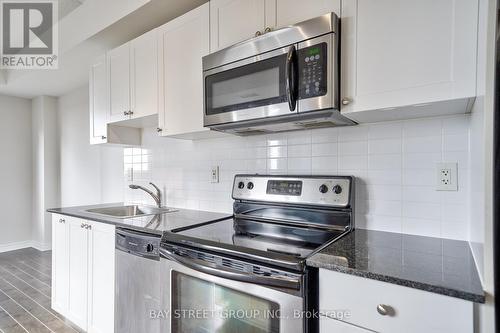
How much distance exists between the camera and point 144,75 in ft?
6.86

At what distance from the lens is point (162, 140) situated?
8.07 ft

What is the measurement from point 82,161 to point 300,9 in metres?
3.65

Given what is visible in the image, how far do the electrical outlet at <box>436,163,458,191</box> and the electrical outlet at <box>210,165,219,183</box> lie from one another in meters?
A: 1.34

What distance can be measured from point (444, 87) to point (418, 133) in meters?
0.34

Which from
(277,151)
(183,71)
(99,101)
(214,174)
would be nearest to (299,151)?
(277,151)

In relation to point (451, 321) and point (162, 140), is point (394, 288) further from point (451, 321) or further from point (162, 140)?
point (162, 140)

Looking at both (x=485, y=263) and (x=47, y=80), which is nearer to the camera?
(x=485, y=263)

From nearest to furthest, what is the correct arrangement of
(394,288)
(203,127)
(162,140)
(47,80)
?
(394,288), (203,127), (162,140), (47,80)

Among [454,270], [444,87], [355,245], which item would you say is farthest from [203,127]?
[454,270]

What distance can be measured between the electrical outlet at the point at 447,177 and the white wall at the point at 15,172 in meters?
5.43

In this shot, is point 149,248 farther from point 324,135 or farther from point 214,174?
point 324,135

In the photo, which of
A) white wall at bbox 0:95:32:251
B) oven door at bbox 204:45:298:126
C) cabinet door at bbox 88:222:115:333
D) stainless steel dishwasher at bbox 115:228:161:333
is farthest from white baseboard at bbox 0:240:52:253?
oven door at bbox 204:45:298:126

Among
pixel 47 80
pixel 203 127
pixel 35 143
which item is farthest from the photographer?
pixel 35 143

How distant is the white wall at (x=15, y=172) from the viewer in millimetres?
4230
